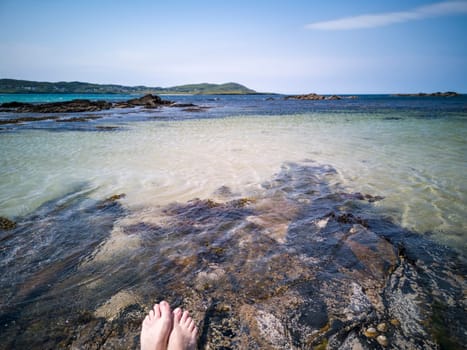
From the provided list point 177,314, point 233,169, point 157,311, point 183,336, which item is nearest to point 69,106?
point 233,169

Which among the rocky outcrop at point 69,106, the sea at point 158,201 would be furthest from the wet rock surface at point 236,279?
the rocky outcrop at point 69,106

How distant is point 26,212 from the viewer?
4785 millimetres

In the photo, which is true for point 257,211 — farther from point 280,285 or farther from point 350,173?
A: point 350,173

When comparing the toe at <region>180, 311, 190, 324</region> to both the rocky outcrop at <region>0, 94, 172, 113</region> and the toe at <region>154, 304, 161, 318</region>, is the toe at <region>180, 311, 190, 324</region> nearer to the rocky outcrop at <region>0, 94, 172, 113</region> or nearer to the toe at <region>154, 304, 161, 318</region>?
the toe at <region>154, 304, 161, 318</region>

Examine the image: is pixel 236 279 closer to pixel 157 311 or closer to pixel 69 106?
pixel 157 311

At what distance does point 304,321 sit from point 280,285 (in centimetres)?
51

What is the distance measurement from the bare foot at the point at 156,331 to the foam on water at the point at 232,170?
2.98 m

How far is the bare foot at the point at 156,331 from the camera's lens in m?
2.26

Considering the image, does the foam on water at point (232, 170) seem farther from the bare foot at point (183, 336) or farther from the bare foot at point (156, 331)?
the bare foot at point (183, 336)

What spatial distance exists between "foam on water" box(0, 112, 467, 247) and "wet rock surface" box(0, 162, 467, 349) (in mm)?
955

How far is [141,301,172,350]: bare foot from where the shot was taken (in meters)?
2.26

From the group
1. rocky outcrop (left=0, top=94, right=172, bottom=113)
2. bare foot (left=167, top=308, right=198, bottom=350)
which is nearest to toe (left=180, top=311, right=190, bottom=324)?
bare foot (left=167, top=308, right=198, bottom=350)

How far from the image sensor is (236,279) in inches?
118

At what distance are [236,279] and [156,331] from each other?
104 cm
